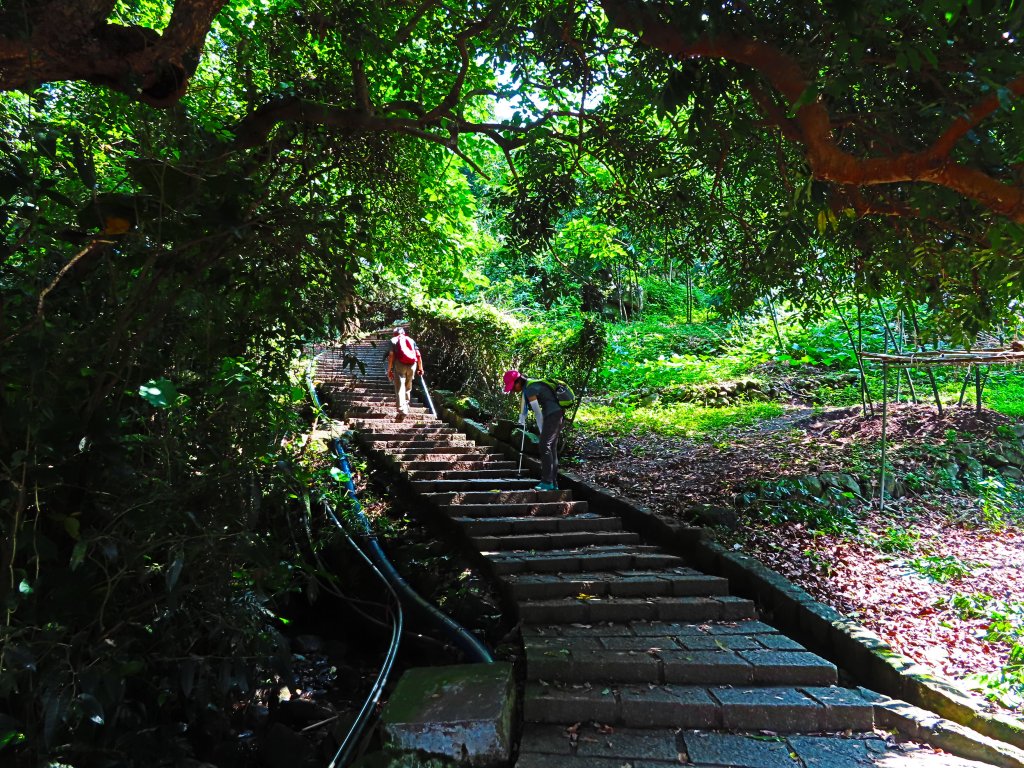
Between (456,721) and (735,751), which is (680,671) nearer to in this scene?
(735,751)

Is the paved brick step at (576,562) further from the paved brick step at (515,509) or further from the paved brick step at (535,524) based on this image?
the paved brick step at (515,509)

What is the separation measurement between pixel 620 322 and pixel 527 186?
12933 mm

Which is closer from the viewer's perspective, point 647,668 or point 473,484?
point 647,668

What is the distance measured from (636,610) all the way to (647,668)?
89cm

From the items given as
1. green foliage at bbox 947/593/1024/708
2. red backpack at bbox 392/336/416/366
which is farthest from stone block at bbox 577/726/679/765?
red backpack at bbox 392/336/416/366

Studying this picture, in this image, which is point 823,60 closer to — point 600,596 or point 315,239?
point 315,239

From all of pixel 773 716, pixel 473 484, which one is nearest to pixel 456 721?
pixel 773 716

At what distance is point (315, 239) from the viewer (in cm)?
393

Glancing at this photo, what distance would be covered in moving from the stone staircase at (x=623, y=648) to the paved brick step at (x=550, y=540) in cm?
1

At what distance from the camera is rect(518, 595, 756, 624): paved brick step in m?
4.82

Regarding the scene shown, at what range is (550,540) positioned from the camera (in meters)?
6.31

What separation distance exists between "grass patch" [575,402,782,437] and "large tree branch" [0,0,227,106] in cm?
841

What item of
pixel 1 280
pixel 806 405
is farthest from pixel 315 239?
pixel 806 405

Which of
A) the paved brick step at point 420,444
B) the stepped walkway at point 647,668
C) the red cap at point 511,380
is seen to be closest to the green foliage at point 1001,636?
the stepped walkway at point 647,668
